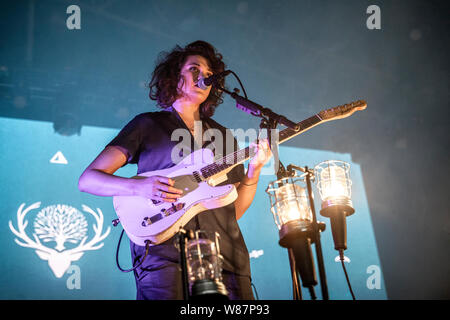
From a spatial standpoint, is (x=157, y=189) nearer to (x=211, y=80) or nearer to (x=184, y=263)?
(x=211, y=80)

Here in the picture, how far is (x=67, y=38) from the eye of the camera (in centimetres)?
362

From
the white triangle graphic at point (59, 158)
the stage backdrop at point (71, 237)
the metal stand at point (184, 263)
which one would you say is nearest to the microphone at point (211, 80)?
the metal stand at point (184, 263)

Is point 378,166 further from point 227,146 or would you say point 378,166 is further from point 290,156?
point 227,146

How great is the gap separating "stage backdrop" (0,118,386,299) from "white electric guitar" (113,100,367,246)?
1170 millimetres

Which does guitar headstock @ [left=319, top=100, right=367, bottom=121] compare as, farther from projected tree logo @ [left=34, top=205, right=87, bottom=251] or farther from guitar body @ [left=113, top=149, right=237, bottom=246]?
projected tree logo @ [left=34, top=205, right=87, bottom=251]

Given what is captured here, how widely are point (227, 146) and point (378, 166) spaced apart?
2.17m

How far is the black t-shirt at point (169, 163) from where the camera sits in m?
1.84

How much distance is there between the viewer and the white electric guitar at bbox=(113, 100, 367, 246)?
1926 mm

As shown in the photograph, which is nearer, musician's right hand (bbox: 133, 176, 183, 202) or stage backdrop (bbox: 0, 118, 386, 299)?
musician's right hand (bbox: 133, 176, 183, 202)

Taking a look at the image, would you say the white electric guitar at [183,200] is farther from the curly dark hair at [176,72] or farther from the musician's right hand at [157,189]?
the curly dark hair at [176,72]

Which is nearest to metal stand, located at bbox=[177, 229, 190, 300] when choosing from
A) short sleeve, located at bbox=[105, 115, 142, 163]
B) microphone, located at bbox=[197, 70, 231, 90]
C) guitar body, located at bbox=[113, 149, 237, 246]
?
guitar body, located at bbox=[113, 149, 237, 246]

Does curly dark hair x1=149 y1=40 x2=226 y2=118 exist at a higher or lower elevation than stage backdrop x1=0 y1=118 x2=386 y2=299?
higher
